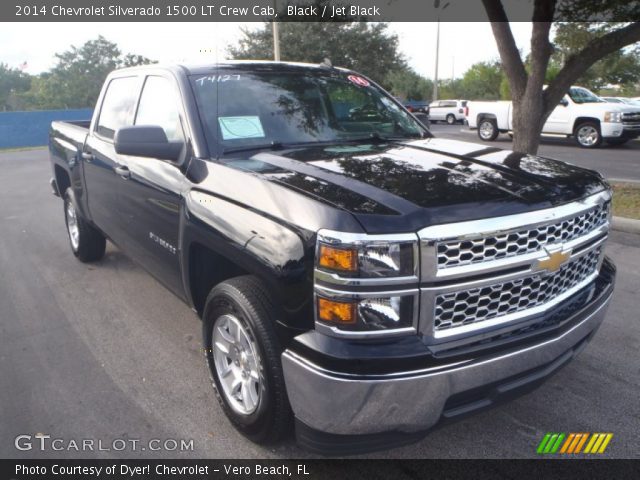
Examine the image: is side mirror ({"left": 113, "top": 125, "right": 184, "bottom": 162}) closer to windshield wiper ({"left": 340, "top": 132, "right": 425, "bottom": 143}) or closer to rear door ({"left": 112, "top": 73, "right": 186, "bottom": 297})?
rear door ({"left": 112, "top": 73, "right": 186, "bottom": 297})

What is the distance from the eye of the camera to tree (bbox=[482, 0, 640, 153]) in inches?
292

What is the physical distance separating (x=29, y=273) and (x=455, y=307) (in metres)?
4.83

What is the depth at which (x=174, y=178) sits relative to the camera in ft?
10.6

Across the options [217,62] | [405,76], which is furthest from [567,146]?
[405,76]

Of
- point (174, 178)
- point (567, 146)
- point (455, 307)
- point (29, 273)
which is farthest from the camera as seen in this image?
point (567, 146)

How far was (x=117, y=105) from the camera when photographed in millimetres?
4555

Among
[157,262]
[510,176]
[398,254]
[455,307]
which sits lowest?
[157,262]

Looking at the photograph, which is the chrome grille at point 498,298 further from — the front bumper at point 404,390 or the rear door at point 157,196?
the rear door at point 157,196

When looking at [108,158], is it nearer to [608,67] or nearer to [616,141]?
[616,141]

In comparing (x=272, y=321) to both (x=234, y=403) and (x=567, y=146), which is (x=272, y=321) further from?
(x=567, y=146)

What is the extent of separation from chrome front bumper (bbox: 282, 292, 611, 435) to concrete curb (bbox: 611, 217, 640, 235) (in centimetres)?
515

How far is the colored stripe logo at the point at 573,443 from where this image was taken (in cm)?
268

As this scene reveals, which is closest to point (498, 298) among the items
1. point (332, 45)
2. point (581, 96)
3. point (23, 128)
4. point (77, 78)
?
point (581, 96)

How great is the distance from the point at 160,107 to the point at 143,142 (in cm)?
74
